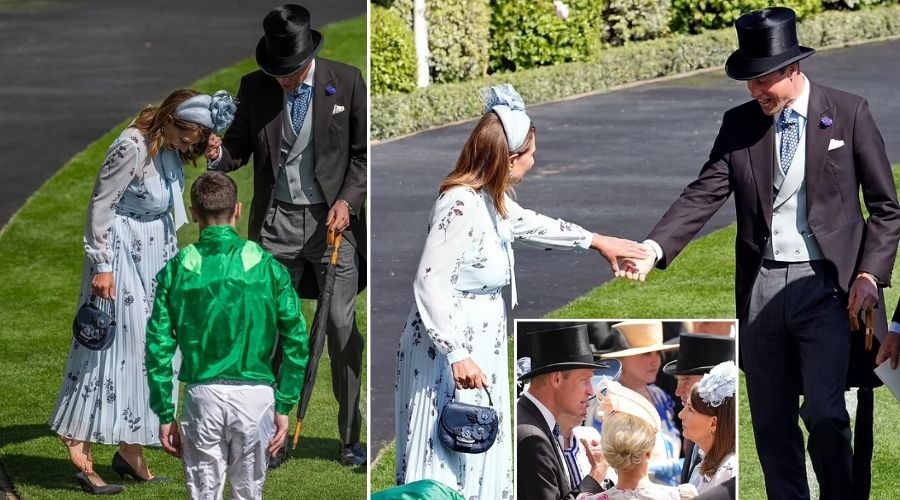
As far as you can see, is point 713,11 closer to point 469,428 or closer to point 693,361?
point 693,361

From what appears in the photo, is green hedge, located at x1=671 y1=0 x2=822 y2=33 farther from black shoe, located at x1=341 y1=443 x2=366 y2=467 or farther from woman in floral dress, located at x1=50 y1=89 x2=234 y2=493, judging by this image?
woman in floral dress, located at x1=50 y1=89 x2=234 y2=493

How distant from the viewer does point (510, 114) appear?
5.50 m

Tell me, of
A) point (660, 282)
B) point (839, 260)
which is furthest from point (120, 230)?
point (660, 282)

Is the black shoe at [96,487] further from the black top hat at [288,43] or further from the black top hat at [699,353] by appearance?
the black top hat at [699,353]

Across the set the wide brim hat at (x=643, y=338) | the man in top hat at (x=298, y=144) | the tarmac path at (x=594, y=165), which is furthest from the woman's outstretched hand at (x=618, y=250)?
the tarmac path at (x=594, y=165)

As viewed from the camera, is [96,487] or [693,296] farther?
[693,296]

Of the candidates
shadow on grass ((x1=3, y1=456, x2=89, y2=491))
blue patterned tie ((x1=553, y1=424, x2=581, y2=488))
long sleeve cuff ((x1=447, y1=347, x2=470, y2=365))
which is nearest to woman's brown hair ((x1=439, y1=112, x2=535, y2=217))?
long sleeve cuff ((x1=447, y1=347, x2=470, y2=365))

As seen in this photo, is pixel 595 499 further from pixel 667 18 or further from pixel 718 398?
pixel 667 18

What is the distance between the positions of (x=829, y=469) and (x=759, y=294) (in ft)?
2.10

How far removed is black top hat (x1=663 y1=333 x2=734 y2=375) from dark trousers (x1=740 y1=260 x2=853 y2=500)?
0.09m

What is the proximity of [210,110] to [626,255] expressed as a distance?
1.50 m

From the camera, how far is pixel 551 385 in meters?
6.04

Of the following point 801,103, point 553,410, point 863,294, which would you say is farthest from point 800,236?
point 553,410

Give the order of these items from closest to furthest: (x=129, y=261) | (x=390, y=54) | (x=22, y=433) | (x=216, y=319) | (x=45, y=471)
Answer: (x=216, y=319) < (x=129, y=261) < (x=45, y=471) < (x=22, y=433) < (x=390, y=54)
